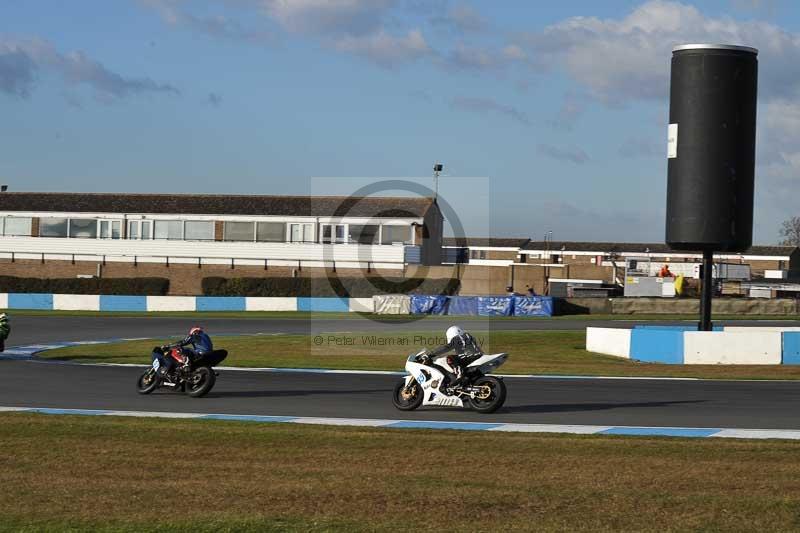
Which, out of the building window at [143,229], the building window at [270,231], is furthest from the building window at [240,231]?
the building window at [143,229]

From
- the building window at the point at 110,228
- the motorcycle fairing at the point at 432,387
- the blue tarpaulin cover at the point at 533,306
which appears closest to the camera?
the motorcycle fairing at the point at 432,387

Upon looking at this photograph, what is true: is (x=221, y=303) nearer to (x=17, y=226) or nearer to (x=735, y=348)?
(x=17, y=226)

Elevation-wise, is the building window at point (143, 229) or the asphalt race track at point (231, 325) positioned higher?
the building window at point (143, 229)

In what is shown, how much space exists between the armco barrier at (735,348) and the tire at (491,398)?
1128 cm

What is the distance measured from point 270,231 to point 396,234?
8.99 metres

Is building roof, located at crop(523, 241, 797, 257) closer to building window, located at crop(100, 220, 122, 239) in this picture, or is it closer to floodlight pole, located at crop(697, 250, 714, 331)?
building window, located at crop(100, 220, 122, 239)

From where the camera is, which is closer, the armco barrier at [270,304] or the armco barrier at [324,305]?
the armco barrier at [324,305]

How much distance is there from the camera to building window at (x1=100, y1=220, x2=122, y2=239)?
245 feet

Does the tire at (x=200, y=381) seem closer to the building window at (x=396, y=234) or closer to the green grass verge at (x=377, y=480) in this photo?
the green grass verge at (x=377, y=480)

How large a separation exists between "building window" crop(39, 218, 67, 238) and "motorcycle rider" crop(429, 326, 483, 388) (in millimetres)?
62847

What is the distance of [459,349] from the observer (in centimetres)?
1656

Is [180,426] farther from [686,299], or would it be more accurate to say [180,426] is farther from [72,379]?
[686,299]

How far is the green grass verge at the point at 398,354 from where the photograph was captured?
2512 centimetres

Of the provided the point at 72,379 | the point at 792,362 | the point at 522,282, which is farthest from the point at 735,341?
the point at 522,282
